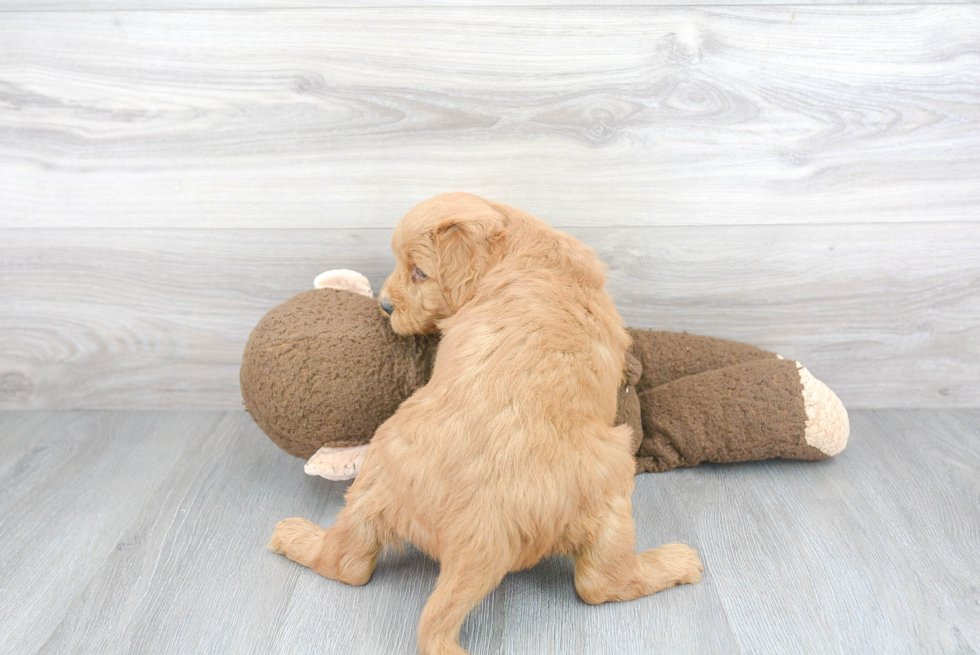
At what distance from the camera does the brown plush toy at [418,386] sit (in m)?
1.34

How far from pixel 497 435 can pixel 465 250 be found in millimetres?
310

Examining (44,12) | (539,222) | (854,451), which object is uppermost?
(44,12)

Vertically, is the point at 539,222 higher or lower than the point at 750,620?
higher

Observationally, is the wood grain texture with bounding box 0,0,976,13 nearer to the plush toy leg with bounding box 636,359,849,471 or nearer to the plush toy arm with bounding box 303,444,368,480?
the plush toy leg with bounding box 636,359,849,471

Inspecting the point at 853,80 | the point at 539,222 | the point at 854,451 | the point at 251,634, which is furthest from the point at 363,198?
the point at 854,451

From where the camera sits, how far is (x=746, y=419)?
5.01 feet

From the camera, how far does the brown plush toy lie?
4.39 feet

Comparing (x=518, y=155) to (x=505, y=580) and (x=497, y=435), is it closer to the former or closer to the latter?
(x=497, y=435)

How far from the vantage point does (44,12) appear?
5.18 feet

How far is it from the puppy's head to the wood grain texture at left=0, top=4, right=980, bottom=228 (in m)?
0.44

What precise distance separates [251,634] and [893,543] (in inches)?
44.4

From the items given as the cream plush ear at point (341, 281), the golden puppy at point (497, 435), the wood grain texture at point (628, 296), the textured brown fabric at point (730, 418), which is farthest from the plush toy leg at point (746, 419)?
the cream plush ear at point (341, 281)

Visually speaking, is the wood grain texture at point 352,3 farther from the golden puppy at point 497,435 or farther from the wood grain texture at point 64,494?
the wood grain texture at point 64,494

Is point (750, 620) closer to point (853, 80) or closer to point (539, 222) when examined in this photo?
point (539, 222)
